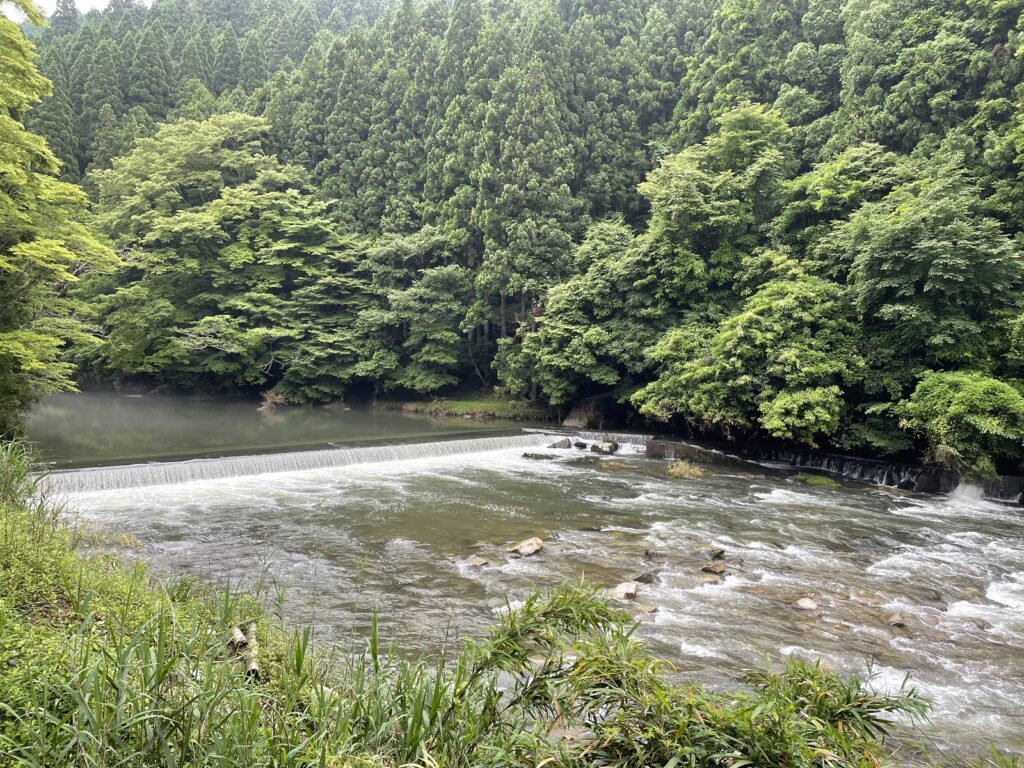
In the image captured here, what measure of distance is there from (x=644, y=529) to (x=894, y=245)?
961 centimetres

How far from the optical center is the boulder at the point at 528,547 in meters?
8.59

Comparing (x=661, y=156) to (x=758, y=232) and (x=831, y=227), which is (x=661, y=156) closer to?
(x=758, y=232)

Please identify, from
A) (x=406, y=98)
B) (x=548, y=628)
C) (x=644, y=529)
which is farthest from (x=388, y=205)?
(x=548, y=628)

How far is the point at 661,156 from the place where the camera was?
27922 millimetres

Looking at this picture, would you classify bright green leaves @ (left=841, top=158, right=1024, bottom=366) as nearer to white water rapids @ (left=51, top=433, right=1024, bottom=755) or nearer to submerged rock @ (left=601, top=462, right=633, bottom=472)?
white water rapids @ (left=51, top=433, right=1024, bottom=755)

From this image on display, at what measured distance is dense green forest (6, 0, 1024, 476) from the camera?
13430mm

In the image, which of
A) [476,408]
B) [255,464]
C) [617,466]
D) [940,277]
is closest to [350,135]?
[476,408]

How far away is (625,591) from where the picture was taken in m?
7.13

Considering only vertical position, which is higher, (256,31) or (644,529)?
(256,31)

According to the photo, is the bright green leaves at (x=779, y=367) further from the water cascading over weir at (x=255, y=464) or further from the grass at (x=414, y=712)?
the grass at (x=414, y=712)

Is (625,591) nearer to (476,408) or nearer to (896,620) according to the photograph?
(896,620)

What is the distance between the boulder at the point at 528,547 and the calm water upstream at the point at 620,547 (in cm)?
15

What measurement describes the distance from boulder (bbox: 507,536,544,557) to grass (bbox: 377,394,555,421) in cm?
1449

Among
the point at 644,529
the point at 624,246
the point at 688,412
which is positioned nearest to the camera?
the point at 644,529
